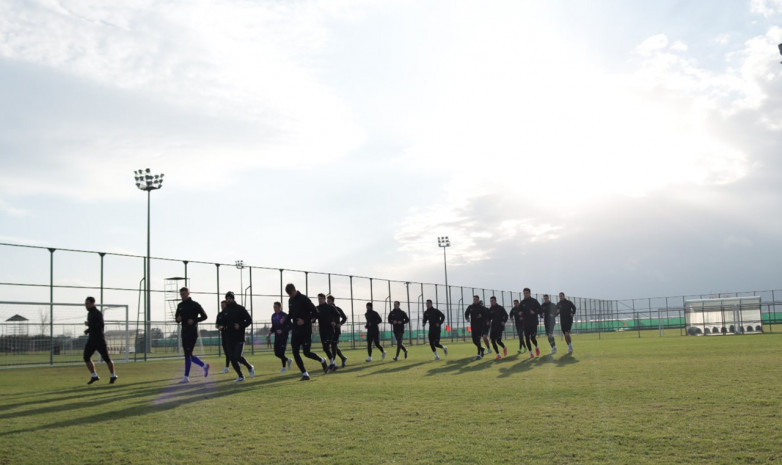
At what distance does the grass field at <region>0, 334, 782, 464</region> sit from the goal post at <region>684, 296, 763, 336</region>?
31.6 m

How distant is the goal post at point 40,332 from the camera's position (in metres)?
25.6

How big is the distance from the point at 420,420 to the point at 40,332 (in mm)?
22446

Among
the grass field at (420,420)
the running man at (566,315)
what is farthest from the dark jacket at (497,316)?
the grass field at (420,420)

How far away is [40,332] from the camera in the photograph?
26.2m

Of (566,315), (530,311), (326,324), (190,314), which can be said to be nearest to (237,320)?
(190,314)

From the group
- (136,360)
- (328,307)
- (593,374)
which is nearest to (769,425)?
(593,374)

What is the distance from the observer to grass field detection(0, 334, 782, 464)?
21.1 feet

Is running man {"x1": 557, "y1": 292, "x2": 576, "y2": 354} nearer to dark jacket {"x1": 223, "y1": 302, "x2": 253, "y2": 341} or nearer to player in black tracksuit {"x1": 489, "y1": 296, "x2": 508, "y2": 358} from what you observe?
player in black tracksuit {"x1": 489, "y1": 296, "x2": 508, "y2": 358}

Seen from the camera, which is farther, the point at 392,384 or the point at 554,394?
the point at 392,384

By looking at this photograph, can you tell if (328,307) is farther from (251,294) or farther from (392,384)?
(251,294)

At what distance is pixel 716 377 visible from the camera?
12.5 m

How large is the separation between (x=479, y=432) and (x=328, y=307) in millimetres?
10943

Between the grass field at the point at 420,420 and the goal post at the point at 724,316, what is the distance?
31.6 metres

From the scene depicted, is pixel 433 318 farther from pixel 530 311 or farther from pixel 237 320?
pixel 237 320
